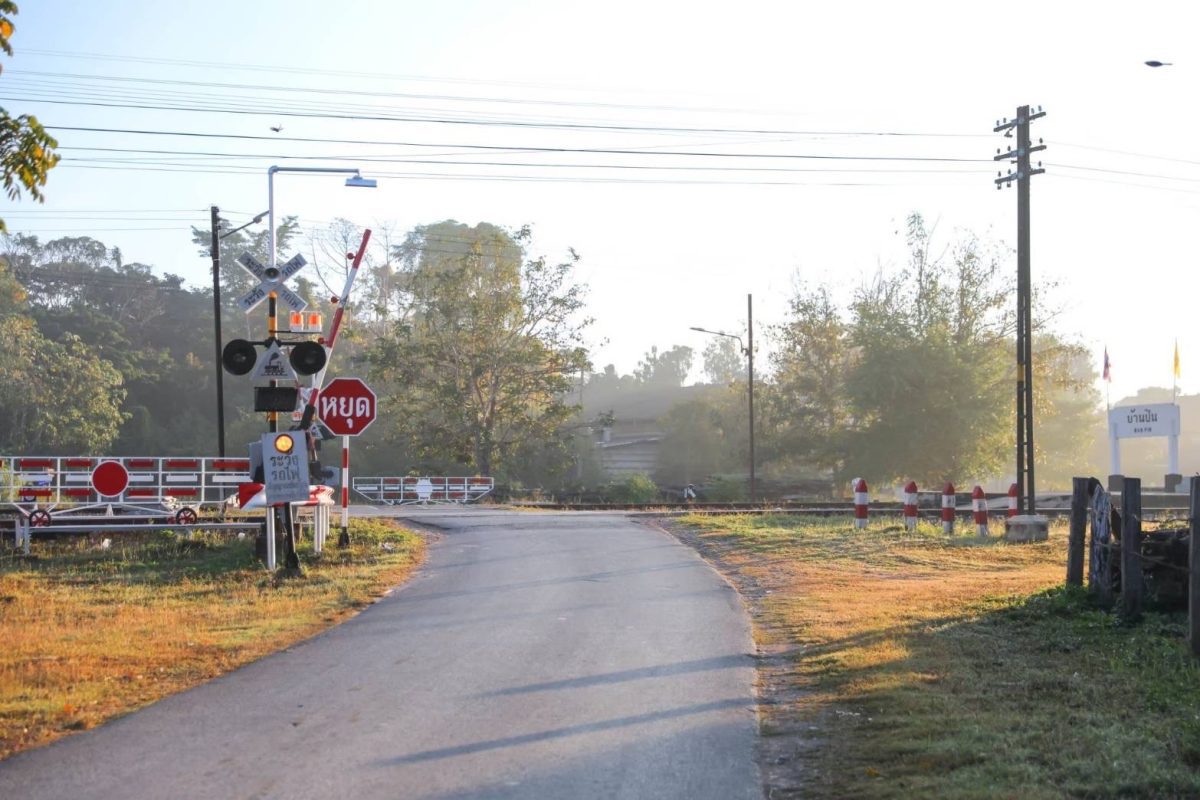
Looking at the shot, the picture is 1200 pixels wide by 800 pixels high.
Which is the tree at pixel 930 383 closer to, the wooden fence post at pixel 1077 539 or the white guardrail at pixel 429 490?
the white guardrail at pixel 429 490

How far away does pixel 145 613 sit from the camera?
13.1 m

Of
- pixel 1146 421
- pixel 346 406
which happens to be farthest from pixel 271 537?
pixel 1146 421

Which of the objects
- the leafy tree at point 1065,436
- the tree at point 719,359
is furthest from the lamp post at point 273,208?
the tree at point 719,359

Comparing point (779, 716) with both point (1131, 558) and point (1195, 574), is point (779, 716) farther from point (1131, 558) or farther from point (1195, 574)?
point (1131, 558)

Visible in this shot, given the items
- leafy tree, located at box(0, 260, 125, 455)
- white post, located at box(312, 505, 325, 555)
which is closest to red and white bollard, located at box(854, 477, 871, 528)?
white post, located at box(312, 505, 325, 555)

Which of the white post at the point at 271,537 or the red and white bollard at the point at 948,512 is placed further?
the red and white bollard at the point at 948,512

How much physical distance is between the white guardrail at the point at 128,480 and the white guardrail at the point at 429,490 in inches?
731

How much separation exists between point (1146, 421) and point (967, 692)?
28030mm

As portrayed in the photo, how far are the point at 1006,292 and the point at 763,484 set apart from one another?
1369 cm

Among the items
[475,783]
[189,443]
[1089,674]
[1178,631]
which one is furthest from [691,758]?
[189,443]

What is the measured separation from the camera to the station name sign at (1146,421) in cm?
3256

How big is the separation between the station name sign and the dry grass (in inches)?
874

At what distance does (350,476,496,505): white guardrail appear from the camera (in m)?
43.7

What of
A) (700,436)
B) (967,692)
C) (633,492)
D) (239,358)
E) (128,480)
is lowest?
(633,492)
